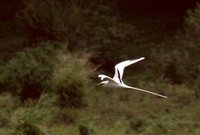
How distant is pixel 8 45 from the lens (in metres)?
20.0

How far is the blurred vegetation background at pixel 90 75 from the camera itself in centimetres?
1414

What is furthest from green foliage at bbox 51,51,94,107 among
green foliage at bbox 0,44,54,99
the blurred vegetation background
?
green foliage at bbox 0,44,54,99

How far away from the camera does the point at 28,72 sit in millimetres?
15750

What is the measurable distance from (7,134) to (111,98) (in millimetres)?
2941

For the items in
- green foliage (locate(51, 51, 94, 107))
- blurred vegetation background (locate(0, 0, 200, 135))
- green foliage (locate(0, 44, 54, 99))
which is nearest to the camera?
blurred vegetation background (locate(0, 0, 200, 135))

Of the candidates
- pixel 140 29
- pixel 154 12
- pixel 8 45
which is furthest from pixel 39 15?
pixel 154 12

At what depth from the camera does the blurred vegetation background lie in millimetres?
14141

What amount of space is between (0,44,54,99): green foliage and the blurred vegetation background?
0.06 ft

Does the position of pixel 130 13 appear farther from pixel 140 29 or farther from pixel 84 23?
pixel 84 23

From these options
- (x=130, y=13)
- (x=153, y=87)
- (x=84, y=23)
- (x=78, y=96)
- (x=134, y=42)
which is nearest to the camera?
(x=78, y=96)

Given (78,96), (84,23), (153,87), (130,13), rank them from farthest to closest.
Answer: (130,13) < (84,23) < (153,87) < (78,96)

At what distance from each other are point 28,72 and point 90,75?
45.3 inches

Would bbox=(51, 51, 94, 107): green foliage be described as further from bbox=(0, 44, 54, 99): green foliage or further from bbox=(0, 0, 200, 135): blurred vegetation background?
bbox=(0, 44, 54, 99): green foliage

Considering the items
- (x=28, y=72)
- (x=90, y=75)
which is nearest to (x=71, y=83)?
(x=90, y=75)
